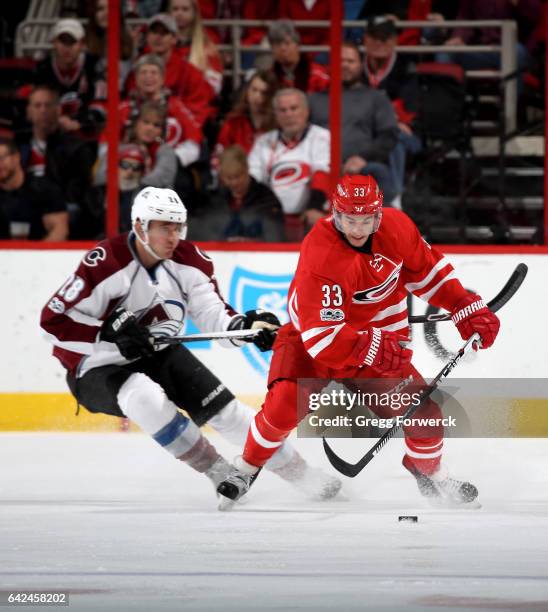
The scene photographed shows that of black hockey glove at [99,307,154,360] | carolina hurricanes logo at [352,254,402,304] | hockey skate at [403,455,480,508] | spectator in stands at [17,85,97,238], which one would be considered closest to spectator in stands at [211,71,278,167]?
spectator in stands at [17,85,97,238]

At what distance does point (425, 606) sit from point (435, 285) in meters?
1.48

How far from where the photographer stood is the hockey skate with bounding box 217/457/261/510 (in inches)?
148

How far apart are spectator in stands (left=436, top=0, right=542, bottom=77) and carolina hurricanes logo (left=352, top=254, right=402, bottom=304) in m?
2.35

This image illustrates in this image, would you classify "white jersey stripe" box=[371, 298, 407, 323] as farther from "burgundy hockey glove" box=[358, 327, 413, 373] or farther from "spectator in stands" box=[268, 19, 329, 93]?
"spectator in stands" box=[268, 19, 329, 93]

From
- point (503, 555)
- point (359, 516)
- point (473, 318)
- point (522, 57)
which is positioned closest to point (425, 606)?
point (503, 555)

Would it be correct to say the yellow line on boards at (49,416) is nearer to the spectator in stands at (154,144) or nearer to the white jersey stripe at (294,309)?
the spectator in stands at (154,144)

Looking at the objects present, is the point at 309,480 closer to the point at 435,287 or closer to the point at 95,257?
the point at 435,287

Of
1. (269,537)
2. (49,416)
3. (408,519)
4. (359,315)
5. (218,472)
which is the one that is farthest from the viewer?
(49,416)

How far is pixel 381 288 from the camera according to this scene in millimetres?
3766

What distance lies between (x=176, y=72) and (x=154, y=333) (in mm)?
1855

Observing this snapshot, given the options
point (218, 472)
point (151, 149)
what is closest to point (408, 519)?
point (218, 472)

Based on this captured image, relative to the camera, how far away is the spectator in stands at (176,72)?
559cm

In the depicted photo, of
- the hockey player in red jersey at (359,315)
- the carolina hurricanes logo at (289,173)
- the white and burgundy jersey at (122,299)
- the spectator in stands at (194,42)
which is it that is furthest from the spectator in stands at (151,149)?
the hockey player in red jersey at (359,315)

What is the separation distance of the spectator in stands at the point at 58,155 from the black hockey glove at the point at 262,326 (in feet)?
5.04
